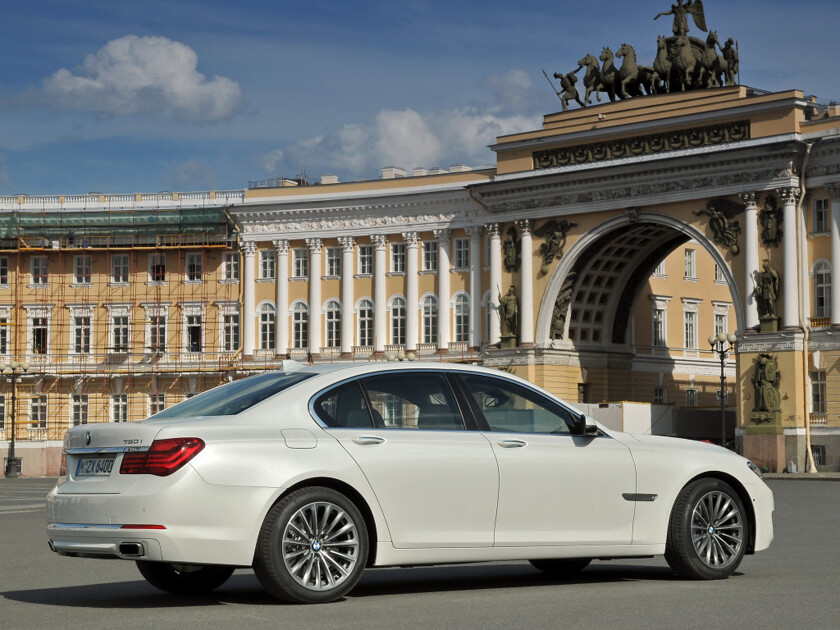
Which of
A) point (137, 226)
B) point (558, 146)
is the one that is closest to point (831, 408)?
point (558, 146)

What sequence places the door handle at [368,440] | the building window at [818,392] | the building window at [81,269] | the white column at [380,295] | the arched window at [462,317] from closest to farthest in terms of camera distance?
the door handle at [368,440]
the building window at [818,392]
the arched window at [462,317]
the white column at [380,295]
the building window at [81,269]

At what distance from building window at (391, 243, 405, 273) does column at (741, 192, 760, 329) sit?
59.1ft

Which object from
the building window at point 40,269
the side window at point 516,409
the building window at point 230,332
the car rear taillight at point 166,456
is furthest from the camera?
the building window at point 40,269

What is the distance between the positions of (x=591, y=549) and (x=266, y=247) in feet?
201

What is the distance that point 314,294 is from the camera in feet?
229

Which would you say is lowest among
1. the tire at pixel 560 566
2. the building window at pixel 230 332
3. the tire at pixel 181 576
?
the tire at pixel 560 566

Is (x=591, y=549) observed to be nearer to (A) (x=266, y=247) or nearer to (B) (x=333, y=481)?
(B) (x=333, y=481)

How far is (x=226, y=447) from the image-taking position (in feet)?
32.0

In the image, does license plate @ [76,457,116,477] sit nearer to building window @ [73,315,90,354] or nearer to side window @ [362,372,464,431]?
side window @ [362,372,464,431]

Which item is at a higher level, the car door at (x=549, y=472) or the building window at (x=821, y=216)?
the building window at (x=821, y=216)

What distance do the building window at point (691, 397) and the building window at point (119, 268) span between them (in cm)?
2731

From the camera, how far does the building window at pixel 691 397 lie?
7256 cm

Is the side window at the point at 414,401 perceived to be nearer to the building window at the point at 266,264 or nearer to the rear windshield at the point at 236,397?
the rear windshield at the point at 236,397

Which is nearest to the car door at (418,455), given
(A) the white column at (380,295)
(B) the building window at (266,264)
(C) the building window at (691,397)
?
(A) the white column at (380,295)
